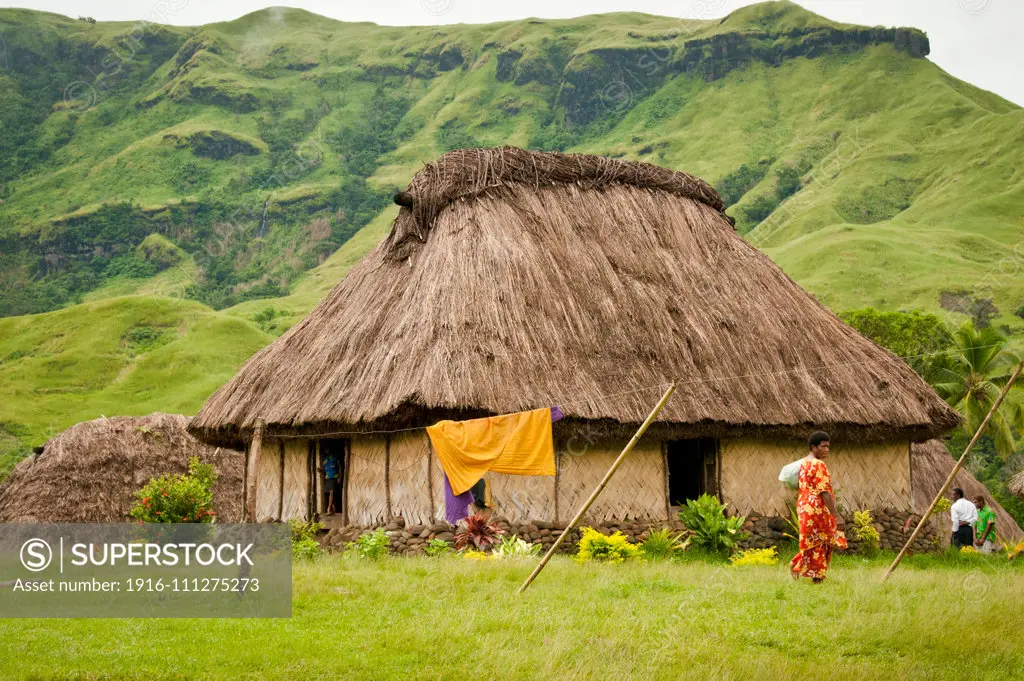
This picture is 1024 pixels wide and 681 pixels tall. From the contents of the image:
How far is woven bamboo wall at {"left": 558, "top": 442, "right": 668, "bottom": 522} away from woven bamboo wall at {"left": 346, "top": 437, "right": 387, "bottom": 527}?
2.68 m

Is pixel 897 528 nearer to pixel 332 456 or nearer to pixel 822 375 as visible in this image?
pixel 822 375

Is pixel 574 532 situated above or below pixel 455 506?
below

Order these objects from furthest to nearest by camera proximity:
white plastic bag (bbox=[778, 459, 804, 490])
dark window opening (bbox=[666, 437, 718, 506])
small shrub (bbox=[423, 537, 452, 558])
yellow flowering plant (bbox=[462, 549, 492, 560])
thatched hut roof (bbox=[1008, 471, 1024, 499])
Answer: thatched hut roof (bbox=[1008, 471, 1024, 499]) < dark window opening (bbox=[666, 437, 718, 506]) < small shrub (bbox=[423, 537, 452, 558]) < yellow flowering plant (bbox=[462, 549, 492, 560]) < white plastic bag (bbox=[778, 459, 804, 490])

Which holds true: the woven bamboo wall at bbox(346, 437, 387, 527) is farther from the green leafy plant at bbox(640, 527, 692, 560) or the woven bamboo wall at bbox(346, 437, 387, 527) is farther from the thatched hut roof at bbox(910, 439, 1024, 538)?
the thatched hut roof at bbox(910, 439, 1024, 538)

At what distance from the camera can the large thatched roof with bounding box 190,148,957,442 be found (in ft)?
48.2

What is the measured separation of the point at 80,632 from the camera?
898cm

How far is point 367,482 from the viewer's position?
15.5m

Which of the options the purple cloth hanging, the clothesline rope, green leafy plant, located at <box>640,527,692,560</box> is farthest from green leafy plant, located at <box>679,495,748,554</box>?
the purple cloth hanging

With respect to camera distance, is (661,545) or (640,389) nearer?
(661,545)

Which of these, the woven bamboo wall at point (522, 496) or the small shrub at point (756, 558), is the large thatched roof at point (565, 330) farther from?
the small shrub at point (756, 558)

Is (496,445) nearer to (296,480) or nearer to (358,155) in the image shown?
(296,480)

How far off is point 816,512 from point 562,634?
3389 mm

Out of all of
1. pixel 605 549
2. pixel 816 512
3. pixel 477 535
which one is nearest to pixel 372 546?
pixel 477 535

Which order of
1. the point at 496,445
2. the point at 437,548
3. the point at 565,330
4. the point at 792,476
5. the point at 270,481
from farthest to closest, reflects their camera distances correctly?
the point at 270,481 → the point at 565,330 → the point at 437,548 → the point at 496,445 → the point at 792,476
